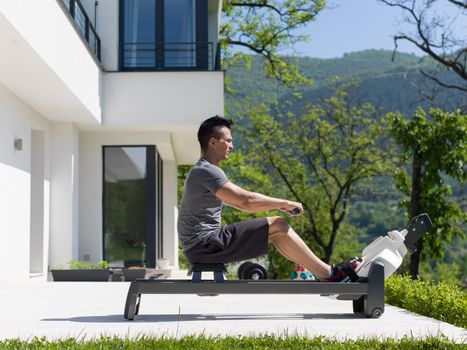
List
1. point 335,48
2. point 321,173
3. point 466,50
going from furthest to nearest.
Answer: point 335,48 < point 321,173 < point 466,50

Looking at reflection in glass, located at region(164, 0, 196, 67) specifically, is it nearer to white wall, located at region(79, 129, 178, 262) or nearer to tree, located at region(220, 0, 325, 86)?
white wall, located at region(79, 129, 178, 262)

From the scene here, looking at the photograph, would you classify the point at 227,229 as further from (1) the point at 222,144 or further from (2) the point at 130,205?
(2) the point at 130,205

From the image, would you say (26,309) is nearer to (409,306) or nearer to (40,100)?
(409,306)

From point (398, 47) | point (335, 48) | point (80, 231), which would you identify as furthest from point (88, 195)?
point (335, 48)

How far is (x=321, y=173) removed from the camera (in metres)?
34.1

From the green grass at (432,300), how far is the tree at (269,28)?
19.6 metres

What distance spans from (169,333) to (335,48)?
230 feet

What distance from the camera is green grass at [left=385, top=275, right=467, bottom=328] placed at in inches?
249

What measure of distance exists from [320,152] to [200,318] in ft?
91.8

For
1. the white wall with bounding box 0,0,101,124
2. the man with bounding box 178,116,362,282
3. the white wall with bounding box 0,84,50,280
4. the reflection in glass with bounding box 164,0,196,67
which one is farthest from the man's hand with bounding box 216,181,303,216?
the reflection in glass with bounding box 164,0,196,67

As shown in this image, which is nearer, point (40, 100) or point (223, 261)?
point (223, 261)

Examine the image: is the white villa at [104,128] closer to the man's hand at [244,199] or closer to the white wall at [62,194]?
the white wall at [62,194]

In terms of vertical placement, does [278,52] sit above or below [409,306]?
above

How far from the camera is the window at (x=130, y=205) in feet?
53.7
